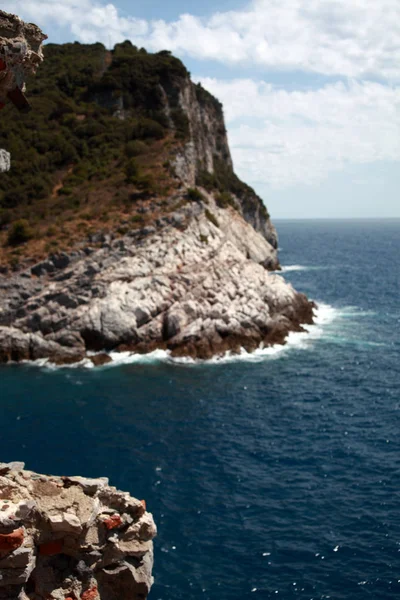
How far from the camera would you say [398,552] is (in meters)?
23.4

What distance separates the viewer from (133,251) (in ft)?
206

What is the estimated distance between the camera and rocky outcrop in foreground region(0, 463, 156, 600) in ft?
36.9

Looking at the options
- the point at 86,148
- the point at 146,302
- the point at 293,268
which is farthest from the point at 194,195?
the point at 293,268

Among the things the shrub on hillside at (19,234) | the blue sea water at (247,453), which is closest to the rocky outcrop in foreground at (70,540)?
the blue sea water at (247,453)

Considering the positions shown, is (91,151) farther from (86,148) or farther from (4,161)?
(4,161)

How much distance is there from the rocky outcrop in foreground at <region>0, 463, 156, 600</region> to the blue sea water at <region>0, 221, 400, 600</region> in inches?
376

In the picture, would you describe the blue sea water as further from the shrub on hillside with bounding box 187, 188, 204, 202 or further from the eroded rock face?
the shrub on hillside with bounding box 187, 188, 204, 202

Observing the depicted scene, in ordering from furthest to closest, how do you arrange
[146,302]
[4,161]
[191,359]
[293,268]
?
[293,268], [146,302], [191,359], [4,161]

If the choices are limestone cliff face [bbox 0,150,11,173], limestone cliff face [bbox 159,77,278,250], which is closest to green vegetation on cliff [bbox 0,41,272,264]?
limestone cliff face [bbox 159,77,278,250]

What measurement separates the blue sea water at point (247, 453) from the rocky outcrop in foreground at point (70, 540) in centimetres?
955

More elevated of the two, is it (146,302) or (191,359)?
(146,302)

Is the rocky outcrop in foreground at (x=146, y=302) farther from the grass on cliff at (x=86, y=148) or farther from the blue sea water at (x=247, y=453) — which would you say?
the grass on cliff at (x=86, y=148)

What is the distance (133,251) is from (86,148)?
92.2 ft

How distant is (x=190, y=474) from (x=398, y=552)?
11.9 m
